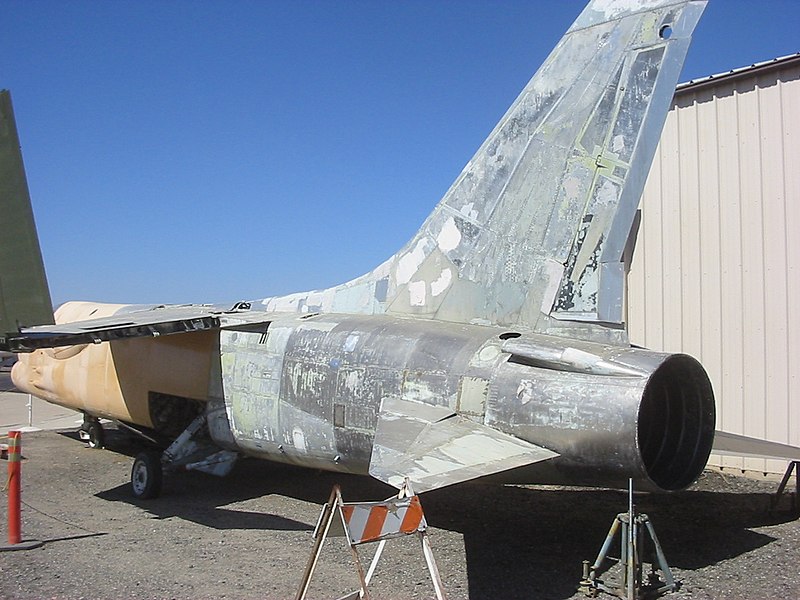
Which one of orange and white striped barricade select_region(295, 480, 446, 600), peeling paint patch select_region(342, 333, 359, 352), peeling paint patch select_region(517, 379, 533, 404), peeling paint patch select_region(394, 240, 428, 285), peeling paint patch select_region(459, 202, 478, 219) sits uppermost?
peeling paint patch select_region(459, 202, 478, 219)

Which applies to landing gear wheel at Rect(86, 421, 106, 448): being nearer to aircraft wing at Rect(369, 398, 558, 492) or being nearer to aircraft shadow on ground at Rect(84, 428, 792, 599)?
aircraft shadow on ground at Rect(84, 428, 792, 599)

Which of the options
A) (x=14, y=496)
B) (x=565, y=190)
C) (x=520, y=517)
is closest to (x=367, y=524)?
(x=565, y=190)

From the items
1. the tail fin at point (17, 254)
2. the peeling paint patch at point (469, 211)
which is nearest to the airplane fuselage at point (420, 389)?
the peeling paint patch at point (469, 211)

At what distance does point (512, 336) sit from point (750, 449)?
9.78ft

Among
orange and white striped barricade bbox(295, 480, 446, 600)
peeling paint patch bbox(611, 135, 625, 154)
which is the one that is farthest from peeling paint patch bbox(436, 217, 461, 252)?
orange and white striped barricade bbox(295, 480, 446, 600)

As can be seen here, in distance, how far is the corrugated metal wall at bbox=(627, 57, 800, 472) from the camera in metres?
9.45

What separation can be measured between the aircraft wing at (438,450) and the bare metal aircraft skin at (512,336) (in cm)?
2

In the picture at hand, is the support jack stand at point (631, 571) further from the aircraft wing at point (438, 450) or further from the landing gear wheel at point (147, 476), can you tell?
the landing gear wheel at point (147, 476)

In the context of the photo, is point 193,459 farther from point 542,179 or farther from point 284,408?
point 542,179

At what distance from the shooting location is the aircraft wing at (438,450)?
15.6 feet

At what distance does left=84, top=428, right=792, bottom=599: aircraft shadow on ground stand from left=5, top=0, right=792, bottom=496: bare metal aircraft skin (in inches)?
30.9

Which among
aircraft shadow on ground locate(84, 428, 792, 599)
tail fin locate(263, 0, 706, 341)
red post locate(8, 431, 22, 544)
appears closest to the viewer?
aircraft shadow on ground locate(84, 428, 792, 599)

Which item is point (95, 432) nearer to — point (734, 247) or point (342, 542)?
point (342, 542)

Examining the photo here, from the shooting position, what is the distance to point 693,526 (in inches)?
283
